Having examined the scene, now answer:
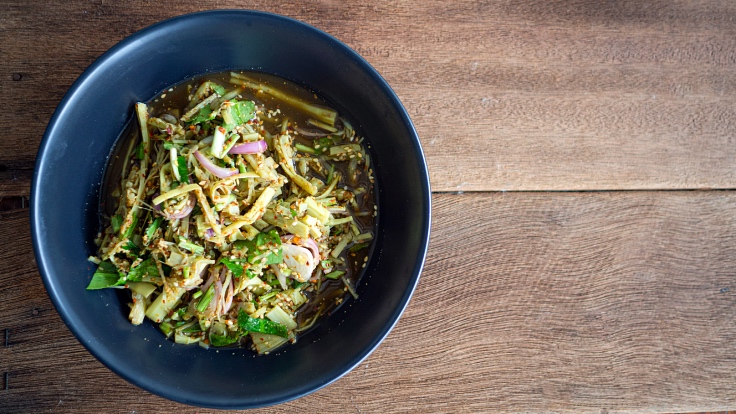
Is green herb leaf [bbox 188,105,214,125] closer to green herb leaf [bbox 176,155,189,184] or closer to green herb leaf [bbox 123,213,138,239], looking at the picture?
green herb leaf [bbox 176,155,189,184]

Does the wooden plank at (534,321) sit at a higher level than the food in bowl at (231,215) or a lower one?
higher

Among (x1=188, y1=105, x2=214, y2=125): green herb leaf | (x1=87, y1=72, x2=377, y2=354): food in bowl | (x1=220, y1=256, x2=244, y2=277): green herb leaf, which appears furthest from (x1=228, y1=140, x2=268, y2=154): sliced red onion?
(x1=220, y1=256, x2=244, y2=277): green herb leaf

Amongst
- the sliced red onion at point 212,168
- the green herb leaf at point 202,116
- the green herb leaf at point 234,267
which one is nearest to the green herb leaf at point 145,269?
the green herb leaf at point 234,267

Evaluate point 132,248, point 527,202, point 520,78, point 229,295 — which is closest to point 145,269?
point 132,248

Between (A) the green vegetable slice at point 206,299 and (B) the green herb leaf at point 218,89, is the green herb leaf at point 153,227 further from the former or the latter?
(B) the green herb leaf at point 218,89

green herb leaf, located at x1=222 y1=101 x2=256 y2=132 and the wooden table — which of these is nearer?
green herb leaf, located at x1=222 y1=101 x2=256 y2=132

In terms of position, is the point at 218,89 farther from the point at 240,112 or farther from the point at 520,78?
the point at 520,78

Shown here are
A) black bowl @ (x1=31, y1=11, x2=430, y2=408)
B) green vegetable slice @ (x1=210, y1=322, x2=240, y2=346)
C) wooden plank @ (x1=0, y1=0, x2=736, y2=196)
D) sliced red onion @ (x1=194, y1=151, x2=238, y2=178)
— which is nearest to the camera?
black bowl @ (x1=31, y1=11, x2=430, y2=408)
